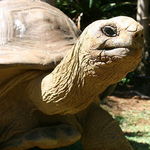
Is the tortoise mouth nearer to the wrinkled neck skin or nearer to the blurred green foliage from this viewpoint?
the wrinkled neck skin

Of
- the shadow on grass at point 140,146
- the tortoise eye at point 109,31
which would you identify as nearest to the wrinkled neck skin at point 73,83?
the tortoise eye at point 109,31

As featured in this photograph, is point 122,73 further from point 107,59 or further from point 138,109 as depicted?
point 138,109

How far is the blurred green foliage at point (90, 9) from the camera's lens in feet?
25.5

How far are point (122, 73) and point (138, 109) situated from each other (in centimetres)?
373

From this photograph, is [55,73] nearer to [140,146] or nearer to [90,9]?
[140,146]

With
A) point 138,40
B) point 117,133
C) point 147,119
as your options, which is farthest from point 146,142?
point 138,40

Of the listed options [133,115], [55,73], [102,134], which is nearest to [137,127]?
[133,115]

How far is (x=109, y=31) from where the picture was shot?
1833 mm

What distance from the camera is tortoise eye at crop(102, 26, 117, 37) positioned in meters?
1.82

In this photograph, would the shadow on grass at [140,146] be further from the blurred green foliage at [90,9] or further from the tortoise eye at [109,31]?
the blurred green foliage at [90,9]

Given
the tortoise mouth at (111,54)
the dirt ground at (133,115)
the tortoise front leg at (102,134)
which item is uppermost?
the tortoise mouth at (111,54)

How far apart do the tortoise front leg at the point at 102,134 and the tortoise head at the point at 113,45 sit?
0.85 m

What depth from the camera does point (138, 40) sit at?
176cm

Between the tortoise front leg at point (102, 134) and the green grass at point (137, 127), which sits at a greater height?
the tortoise front leg at point (102, 134)
